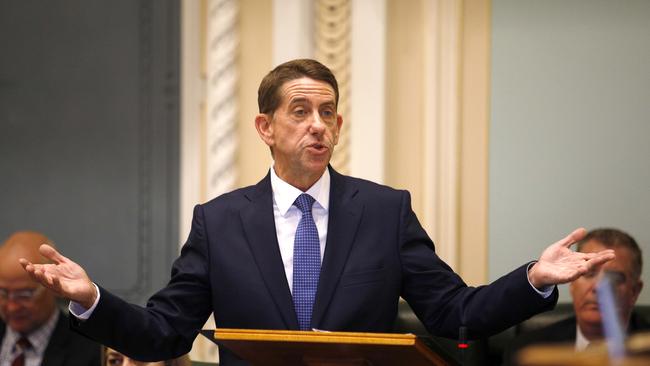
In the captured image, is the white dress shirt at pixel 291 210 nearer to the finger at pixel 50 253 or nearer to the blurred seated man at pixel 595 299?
the finger at pixel 50 253

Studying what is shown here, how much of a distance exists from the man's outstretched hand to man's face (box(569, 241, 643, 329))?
1.26 m

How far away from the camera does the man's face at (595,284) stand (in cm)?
436

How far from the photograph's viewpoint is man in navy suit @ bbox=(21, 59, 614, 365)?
10.7 ft

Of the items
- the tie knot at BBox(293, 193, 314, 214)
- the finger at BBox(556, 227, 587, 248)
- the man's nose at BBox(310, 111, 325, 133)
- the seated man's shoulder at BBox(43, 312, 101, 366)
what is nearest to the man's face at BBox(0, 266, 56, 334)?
the seated man's shoulder at BBox(43, 312, 101, 366)

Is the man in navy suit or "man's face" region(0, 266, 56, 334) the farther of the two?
"man's face" region(0, 266, 56, 334)

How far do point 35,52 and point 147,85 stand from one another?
2.02 feet

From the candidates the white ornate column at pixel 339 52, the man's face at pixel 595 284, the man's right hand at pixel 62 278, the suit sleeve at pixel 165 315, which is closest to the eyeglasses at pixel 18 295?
the white ornate column at pixel 339 52

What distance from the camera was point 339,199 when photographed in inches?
139

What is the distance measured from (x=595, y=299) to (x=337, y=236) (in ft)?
4.57

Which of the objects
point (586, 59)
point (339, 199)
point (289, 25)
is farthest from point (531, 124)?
point (339, 199)

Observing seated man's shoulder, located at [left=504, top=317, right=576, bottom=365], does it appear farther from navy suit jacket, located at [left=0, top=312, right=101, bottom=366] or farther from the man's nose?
navy suit jacket, located at [left=0, top=312, right=101, bottom=366]

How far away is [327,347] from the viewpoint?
278cm

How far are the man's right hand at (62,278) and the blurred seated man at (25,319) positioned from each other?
69.8 inches

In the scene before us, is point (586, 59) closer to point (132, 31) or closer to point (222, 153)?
point (222, 153)
